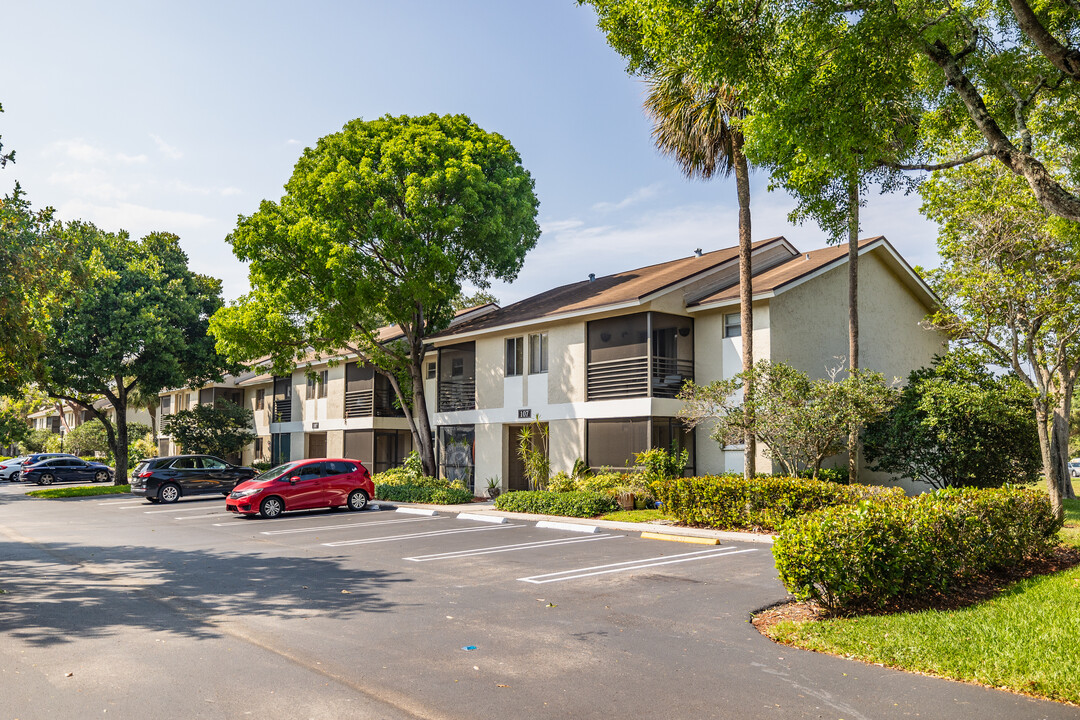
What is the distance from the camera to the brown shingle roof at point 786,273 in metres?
22.4

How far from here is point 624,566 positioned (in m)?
12.9

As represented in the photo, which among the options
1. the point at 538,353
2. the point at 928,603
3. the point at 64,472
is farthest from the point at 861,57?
the point at 64,472

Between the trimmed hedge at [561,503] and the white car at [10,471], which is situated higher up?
the trimmed hedge at [561,503]

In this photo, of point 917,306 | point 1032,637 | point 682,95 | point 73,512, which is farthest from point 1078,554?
point 73,512

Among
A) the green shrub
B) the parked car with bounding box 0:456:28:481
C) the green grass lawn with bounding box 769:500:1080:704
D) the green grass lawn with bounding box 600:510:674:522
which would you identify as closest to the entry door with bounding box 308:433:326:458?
the parked car with bounding box 0:456:28:481

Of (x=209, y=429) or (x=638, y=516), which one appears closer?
(x=638, y=516)

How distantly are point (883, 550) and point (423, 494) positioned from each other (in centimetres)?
1921

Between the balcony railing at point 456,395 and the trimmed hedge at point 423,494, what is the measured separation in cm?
430

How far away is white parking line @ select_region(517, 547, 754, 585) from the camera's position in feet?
39.2

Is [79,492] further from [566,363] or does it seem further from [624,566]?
[624,566]

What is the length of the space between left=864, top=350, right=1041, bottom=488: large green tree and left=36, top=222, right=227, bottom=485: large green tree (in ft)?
100

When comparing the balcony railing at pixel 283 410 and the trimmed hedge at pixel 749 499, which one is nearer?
the trimmed hedge at pixel 749 499

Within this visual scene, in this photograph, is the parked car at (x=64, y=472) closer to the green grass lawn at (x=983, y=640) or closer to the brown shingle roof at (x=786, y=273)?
the brown shingle roof at (x=786, y=273)

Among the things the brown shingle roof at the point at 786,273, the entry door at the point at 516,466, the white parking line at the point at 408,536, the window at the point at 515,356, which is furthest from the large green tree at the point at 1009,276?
the entry door at the point at 516,466
